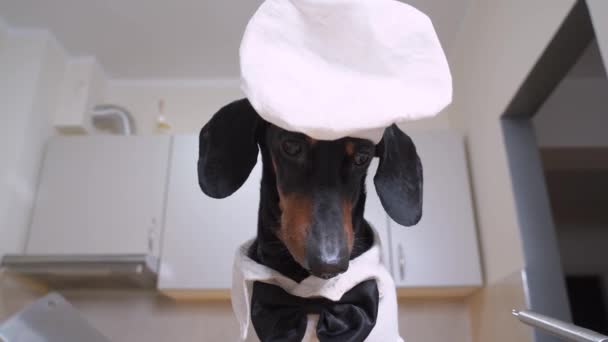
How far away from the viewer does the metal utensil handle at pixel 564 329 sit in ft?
2.15

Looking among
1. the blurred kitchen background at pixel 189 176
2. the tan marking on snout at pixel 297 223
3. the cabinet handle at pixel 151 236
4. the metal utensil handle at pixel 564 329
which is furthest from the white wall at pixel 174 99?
the tan marking on snout at pixel 297 223

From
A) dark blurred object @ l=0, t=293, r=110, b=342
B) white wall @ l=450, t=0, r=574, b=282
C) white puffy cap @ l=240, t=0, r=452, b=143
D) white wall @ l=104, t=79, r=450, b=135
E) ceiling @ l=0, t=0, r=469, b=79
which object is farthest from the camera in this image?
white wall @ l=104, t=79, r=450, b=135

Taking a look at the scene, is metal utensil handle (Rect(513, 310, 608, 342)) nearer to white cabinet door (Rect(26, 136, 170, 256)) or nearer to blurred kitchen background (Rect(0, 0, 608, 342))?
blurred kitchen background (Rect(0, 0, 608, 342))

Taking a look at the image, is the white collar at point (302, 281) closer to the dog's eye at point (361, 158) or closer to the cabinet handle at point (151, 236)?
the dog's eye at point (361, 158)

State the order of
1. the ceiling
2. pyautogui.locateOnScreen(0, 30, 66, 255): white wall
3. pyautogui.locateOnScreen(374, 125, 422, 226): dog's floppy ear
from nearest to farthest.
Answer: pyautogui.locateOnScreen(374, 125, 422, 226): dog's floppy ear
pyautogui.locateOnScreen(0, 30, 66, 255): white wall
the ceiling

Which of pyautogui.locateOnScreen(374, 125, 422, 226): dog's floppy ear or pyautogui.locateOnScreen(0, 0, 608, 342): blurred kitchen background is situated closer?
pyautogui.locateOnScreen(374, 125, 422, 226): dog's floppy ear

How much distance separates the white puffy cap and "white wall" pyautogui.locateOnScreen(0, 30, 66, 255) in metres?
1.88

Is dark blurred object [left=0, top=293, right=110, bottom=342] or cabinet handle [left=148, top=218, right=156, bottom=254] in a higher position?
cabinet handle [left=148, top=218, right=156, bottom=254]

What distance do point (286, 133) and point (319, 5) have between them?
0.63 feet

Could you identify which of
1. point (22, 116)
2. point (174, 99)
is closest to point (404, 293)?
point (174, 99)

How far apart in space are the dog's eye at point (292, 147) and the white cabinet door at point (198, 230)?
4.27 ft

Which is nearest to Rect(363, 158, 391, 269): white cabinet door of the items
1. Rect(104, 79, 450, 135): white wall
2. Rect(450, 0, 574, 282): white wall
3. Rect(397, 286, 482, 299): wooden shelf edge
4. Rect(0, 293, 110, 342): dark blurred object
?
Rect(397, 286, 482, 299): wooden shelf edge

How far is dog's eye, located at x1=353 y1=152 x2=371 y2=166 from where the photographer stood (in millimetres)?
747

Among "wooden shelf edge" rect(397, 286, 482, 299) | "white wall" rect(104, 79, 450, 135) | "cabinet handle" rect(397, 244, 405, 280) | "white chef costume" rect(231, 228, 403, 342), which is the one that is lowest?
"white chef costume" rect(231, 228, 403, 342)
